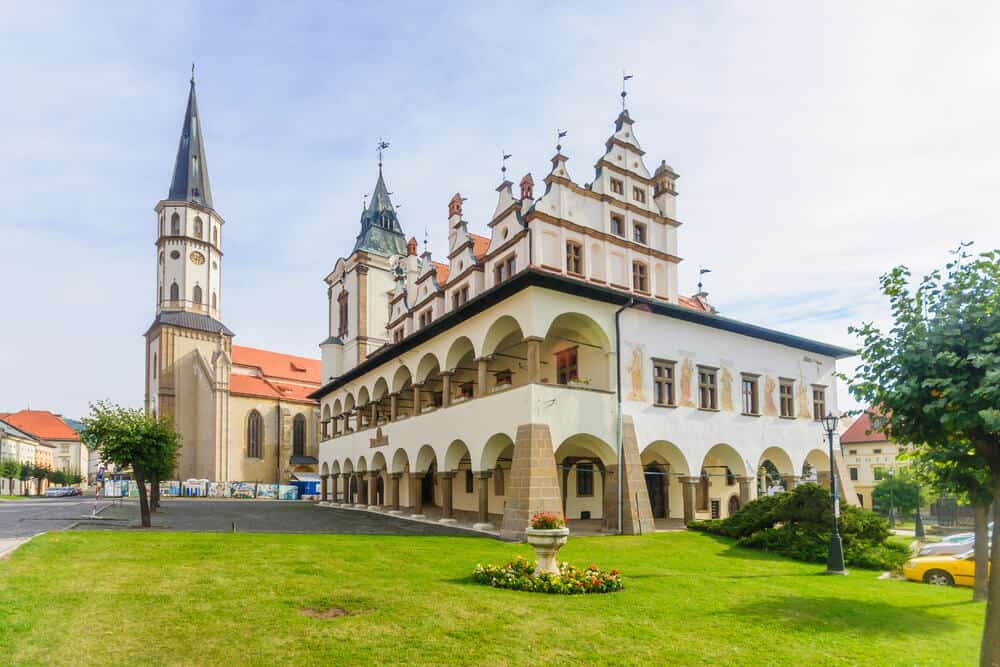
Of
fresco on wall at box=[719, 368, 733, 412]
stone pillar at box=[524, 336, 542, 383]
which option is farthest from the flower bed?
fresco on wall at box=[719, 368, 733, 412]

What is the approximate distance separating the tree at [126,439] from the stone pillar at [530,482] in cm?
1363

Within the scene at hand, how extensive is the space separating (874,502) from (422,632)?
57.0 meters

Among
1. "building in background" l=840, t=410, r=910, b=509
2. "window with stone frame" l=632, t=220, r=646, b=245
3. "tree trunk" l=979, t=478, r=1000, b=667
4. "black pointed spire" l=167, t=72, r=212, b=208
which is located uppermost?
"black pointed spire" l=167, t=72, r=212, b=208

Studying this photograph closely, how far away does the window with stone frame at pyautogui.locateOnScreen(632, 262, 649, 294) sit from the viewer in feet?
103

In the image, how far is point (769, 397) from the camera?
31938mm

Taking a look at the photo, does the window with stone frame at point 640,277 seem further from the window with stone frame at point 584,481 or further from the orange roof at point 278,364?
the orange roof at point 278,364

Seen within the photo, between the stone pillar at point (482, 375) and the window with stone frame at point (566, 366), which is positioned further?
the window with stone frame at point (566, 366)

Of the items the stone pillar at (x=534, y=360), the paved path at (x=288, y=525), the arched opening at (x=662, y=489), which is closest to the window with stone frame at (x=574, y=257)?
the stone pillar at (x=534, y=360)

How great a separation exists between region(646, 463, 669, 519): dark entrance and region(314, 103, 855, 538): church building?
7 centimetres

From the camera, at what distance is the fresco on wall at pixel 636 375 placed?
26.2 metres

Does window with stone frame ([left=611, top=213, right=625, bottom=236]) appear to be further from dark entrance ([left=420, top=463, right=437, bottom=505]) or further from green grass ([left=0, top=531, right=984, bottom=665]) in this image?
dark entrance ([left=420, top=463, right=437, bottom=505])

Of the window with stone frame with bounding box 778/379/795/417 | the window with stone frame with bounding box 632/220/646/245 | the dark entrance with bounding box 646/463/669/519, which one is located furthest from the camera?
the window with stone frame with bounding box 778/379/795/417

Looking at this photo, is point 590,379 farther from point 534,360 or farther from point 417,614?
point 417,614

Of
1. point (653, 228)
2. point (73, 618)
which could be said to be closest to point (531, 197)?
point (653, 228)
